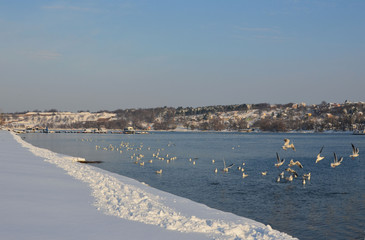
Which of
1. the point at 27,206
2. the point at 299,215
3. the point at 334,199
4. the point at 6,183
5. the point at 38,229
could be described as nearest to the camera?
the point at 38,229

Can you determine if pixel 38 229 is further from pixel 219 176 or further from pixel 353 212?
pixel 219 176

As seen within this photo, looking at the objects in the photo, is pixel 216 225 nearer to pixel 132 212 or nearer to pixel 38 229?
pixel 132 212

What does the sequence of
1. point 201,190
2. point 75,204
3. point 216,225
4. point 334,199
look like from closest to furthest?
point 216,225
point 75,204
point 334,199
point 201,190

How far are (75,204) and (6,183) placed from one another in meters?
7.11

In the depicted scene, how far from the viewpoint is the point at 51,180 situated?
82.5 ft

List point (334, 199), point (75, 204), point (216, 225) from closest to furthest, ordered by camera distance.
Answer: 1. point (216, 225)
2. point (75, 204)
3. point (334, 199)

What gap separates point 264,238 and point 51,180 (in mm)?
17106

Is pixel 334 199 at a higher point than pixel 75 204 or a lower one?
lower

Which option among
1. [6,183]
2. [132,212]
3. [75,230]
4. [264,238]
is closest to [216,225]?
[264,238]

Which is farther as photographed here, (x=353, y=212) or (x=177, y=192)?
(x=177, y=192)

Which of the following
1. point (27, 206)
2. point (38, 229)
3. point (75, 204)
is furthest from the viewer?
point (75, 204)

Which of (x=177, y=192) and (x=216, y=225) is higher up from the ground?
(x=216, y=225)

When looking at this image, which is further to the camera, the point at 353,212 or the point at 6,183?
the point at 353,212

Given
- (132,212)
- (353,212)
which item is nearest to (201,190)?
(353,212)
